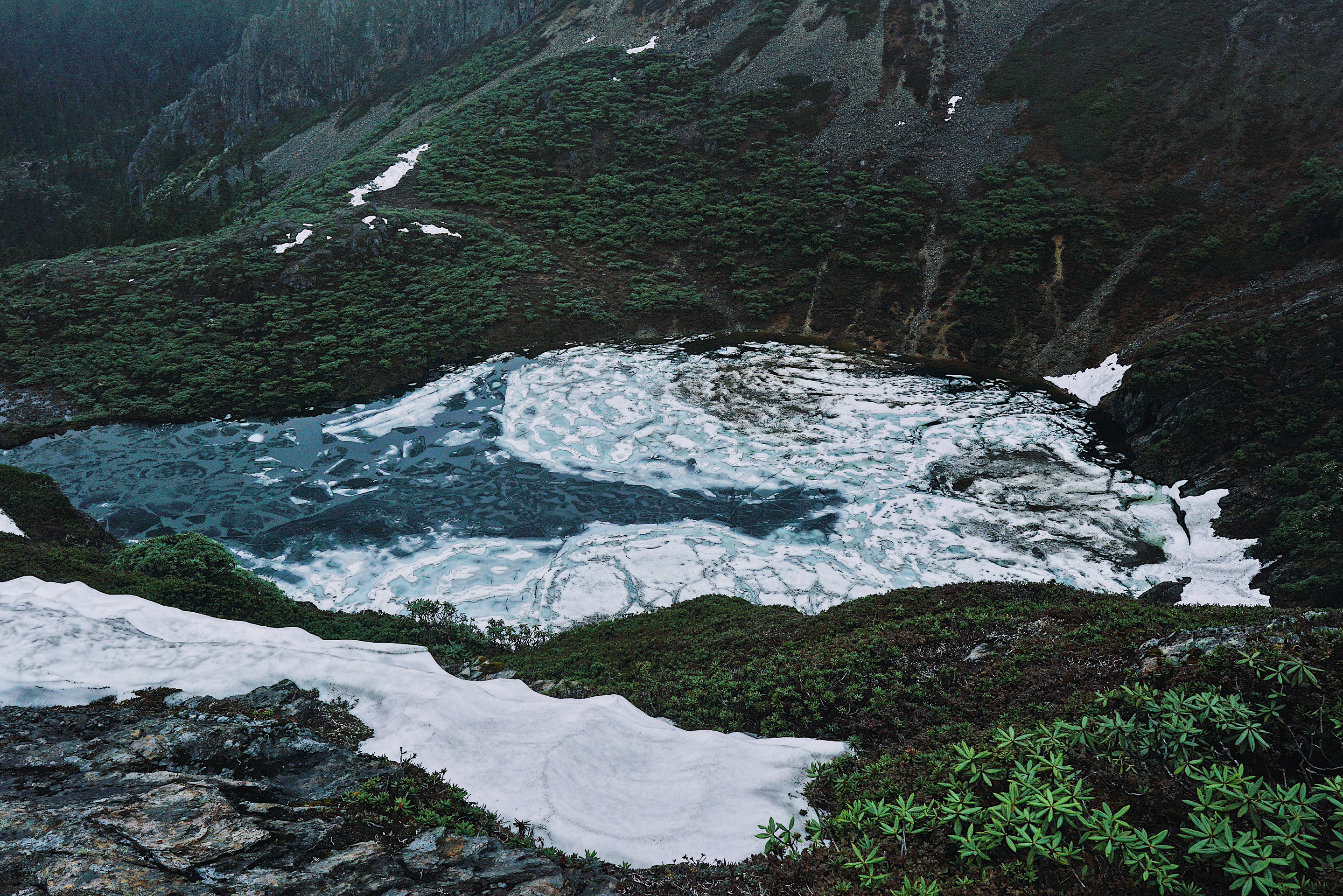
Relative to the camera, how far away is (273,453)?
1142 inches

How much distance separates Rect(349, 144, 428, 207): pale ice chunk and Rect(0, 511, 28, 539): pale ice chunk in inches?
1544

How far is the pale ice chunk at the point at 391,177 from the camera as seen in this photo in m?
52.6

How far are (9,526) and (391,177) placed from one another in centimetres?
4532

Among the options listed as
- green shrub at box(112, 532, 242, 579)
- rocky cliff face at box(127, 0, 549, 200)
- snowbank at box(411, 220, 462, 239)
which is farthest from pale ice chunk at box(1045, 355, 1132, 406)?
rocky cliff face at box(127, 0, 549, 200)

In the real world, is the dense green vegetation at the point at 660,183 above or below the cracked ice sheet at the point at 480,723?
above

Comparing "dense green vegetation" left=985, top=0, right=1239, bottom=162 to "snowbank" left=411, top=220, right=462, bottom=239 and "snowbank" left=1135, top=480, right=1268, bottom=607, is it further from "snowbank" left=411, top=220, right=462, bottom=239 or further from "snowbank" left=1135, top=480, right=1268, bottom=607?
"snowbank" left=411, top=220, right=462, bottom=239

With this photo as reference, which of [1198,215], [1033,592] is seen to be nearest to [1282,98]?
[1198,215]

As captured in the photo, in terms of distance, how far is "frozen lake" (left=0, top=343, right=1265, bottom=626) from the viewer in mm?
21562

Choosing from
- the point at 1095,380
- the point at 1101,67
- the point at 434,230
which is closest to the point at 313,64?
the point at 434,230

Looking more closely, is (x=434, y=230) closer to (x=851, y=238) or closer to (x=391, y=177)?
(x=391, y=177)

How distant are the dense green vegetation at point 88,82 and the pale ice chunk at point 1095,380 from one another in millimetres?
122008

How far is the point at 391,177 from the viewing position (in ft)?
181

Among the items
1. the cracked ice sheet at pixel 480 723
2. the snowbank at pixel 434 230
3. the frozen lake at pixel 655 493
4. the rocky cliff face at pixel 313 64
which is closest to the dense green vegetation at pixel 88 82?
the rocky cliff face at pixel 313 64

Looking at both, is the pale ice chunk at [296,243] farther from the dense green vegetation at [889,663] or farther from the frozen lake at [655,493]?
the dense green vegetation at [889,663]
